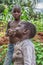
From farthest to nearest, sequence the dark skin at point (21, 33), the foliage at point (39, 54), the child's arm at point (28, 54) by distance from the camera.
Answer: the foliage at point (39, 54)
the dark skin at point (21, 33)
the child's arm at point (28, 54)

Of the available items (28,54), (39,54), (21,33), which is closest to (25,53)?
(28,54)

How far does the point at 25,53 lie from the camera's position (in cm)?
292

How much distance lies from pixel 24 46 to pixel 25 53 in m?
0.08

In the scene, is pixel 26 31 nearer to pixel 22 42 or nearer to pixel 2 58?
pixel 22 42

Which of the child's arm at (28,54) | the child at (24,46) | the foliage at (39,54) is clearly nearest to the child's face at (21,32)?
the child at (24,46)

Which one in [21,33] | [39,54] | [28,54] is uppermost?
[21,33]

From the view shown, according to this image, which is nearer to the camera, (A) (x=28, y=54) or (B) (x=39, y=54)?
(A) (x=28, y=54)

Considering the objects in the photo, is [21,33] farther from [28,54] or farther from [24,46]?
[28,54]

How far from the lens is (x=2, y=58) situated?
643 cm

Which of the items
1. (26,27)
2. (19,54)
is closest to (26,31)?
(26,27)

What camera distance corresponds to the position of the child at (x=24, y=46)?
9.53 ft

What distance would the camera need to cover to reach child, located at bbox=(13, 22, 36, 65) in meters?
2.91

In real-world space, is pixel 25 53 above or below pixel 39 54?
above

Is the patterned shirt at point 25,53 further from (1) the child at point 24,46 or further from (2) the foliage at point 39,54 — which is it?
(2) the foliage at point 39,54
